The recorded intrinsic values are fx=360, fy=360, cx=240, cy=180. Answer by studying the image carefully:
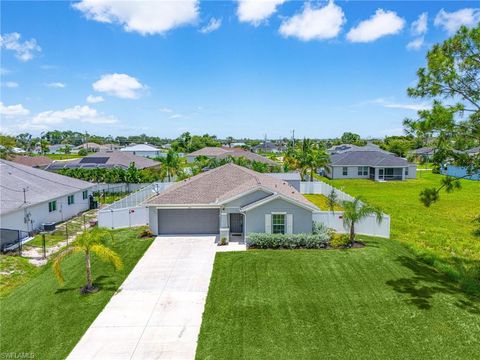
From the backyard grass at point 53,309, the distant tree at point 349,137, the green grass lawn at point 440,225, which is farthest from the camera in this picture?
the distant tree at point 349,137

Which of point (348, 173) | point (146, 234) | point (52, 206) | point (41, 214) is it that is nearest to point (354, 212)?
point (146, 234)

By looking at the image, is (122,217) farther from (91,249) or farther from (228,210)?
(91,249)

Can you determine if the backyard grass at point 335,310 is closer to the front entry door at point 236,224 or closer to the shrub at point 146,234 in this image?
the front entry door at point 236,224

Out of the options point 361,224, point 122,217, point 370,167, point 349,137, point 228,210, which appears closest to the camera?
point 228,210

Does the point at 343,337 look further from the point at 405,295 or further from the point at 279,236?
the point at 279,236

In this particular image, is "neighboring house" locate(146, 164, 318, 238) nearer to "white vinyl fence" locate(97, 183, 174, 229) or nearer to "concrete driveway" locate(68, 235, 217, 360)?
"white vinyl fence" locate(97, 183, 174, 229)

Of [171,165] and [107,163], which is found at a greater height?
[107,163]

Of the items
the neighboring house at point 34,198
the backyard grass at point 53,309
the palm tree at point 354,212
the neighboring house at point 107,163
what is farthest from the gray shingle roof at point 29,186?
the palm tree at point 354,212

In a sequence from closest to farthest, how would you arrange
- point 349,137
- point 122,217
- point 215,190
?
point 215,190 → point 122,217 → point 349,137
